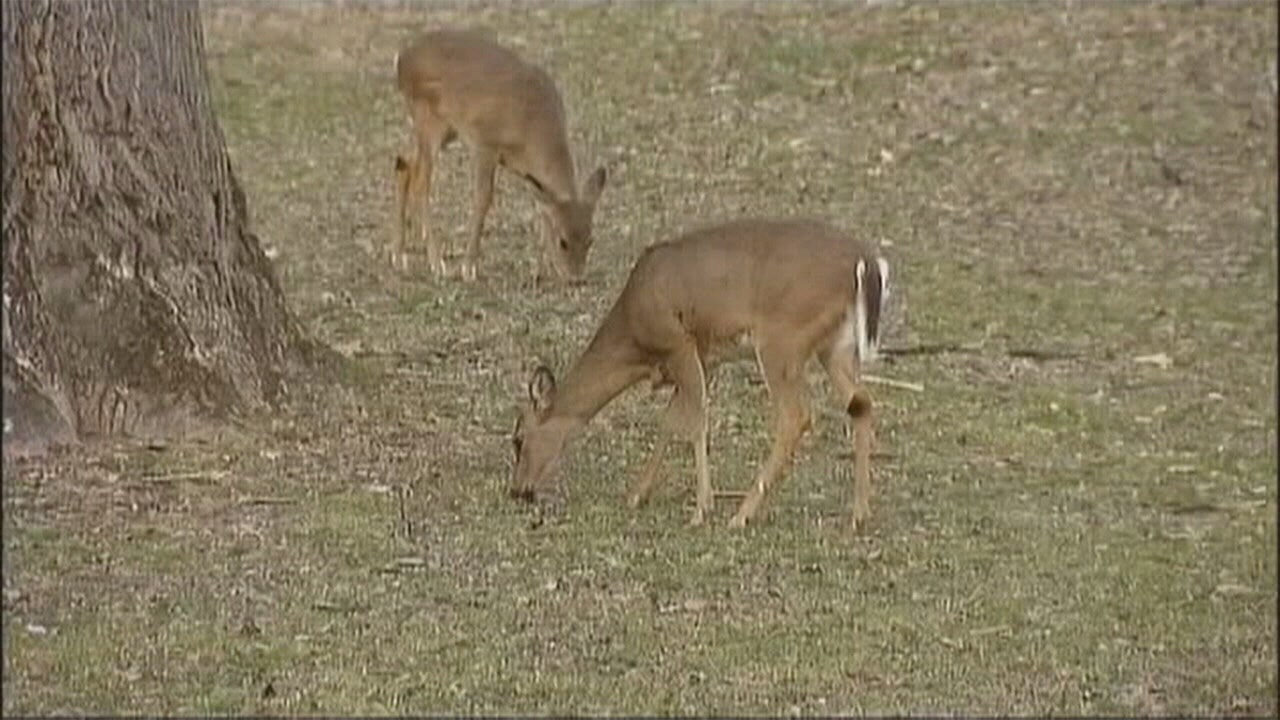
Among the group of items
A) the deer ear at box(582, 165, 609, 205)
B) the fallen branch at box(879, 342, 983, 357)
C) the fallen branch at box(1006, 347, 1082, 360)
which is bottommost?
the fallen branch at box(1006, 347, 1082, 360)

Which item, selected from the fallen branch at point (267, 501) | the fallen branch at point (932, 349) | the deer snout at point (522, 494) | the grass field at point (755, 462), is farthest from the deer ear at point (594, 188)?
the fallen branch at point (267, 501)

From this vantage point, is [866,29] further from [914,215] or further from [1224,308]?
[1224,308]

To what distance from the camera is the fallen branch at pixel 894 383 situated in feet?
33.0

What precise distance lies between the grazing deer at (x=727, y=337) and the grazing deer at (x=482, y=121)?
3680mm

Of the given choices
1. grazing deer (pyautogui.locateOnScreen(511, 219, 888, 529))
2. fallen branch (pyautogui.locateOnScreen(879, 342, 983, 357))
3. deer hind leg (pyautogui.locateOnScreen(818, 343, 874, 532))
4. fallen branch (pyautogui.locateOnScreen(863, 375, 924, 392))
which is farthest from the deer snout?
fallen branch (pyautogui.locateOnScreen(879, 342, 983, 357))

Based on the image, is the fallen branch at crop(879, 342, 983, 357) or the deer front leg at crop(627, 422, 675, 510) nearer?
the deer front leg at crop(627, 422, 675, 510)

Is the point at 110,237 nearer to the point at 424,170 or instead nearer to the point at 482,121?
the point at 424,170

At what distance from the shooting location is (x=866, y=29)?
17.6 metres

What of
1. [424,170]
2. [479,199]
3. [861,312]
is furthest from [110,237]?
[424,170]

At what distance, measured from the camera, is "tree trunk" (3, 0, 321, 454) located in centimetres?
830

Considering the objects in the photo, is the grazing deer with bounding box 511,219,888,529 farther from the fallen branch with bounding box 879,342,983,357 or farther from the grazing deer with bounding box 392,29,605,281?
the grazing deer with bounding box 392,29,605,281

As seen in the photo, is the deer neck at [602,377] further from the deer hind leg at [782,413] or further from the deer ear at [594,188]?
the deer ear at [594,188]

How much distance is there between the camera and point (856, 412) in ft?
27.0

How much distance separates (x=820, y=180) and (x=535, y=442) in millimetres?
5999
